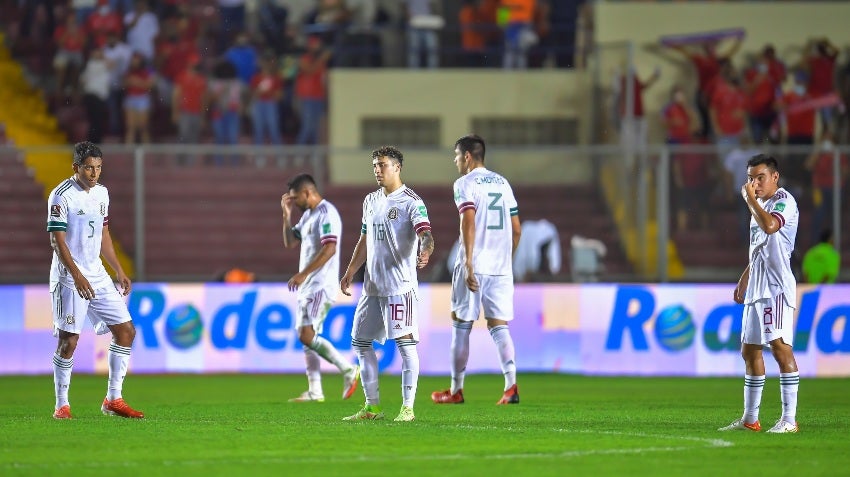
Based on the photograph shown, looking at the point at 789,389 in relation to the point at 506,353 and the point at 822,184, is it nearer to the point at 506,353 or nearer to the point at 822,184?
the point at 506,353

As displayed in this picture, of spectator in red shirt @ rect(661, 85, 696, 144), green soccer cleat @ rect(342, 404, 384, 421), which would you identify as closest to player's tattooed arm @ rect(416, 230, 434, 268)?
green soccer cleat @ rect(342, 404, 384, 421)

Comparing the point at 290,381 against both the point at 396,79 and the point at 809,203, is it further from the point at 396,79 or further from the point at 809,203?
the point at 396,79

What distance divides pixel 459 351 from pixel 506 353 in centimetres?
45

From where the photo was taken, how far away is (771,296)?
12.0 meters

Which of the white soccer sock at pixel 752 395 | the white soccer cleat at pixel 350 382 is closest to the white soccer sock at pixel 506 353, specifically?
the white soccer cleat at pixel 350 382

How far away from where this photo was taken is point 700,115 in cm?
2553

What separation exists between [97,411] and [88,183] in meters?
2.24

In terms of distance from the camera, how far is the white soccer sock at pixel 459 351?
598 inches

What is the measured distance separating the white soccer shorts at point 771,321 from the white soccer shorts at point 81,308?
5113 mm

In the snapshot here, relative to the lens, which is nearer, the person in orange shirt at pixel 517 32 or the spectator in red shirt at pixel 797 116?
the spectator in red shirt at pixel 797 116

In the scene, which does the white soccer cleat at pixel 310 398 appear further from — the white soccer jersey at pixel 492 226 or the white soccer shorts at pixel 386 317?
the white soccer shorts at pixel 386 317

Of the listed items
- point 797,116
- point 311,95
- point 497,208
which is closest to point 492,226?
point 497,208

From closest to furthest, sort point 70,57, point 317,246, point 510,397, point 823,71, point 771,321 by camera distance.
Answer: point 771,321, point 510,397, point 317,246, point 823,71, point 70,57

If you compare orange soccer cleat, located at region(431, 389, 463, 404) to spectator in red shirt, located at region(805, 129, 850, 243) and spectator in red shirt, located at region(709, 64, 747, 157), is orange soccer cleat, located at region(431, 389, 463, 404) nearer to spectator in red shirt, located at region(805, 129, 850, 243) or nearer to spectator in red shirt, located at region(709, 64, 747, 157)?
spectator in red shirt, located at region(805, 129, 850, 243)
